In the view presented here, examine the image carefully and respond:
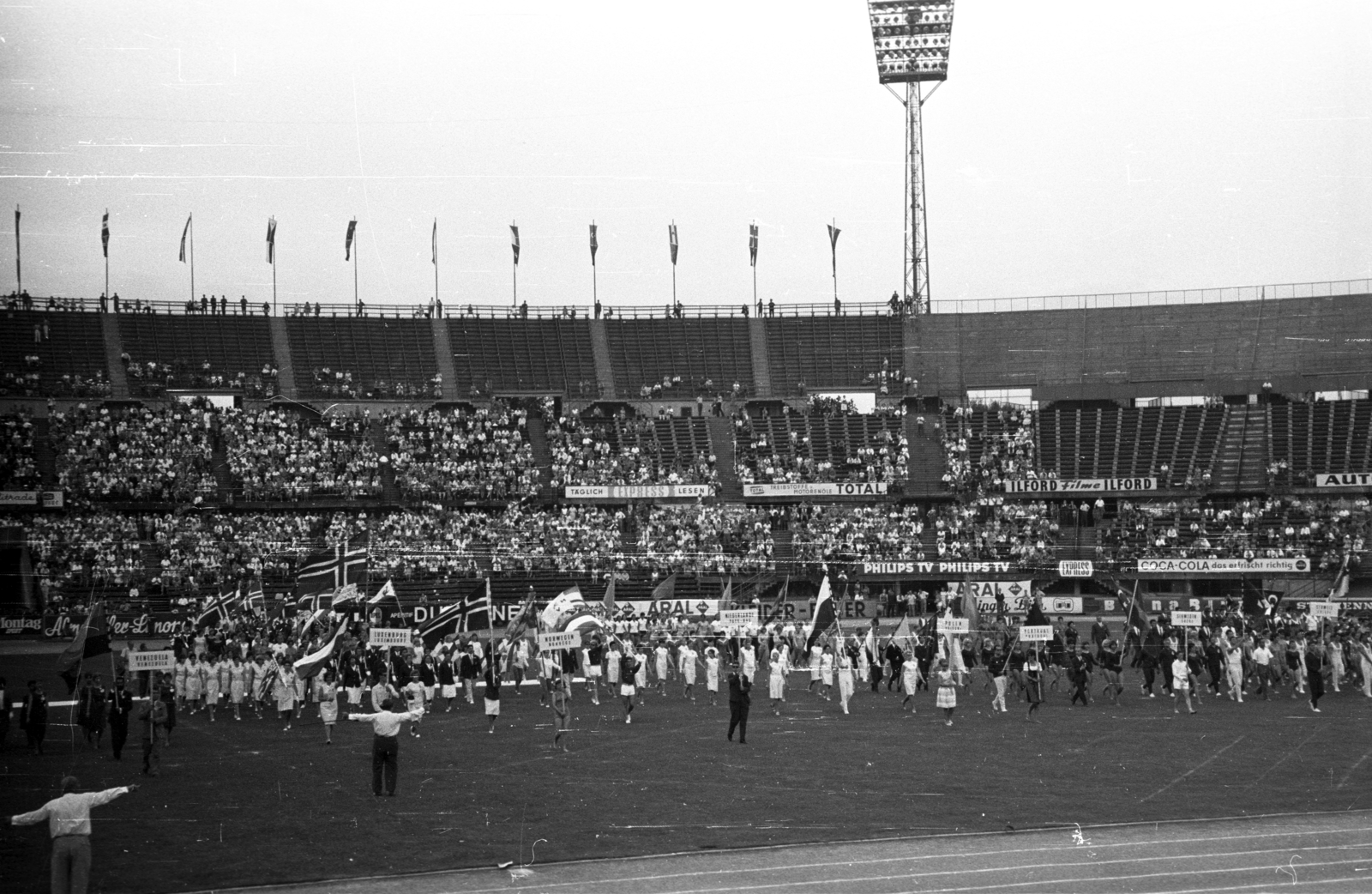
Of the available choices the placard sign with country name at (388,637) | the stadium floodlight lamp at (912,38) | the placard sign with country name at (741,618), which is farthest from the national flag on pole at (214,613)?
the stadium floodlight lamp at (912,38)

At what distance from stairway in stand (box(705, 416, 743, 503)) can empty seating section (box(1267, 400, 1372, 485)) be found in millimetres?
22571

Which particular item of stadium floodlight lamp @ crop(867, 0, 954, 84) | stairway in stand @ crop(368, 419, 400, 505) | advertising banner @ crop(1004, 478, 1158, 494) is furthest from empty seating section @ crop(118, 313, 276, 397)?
advertising banner @ crop(1004, 478, 1158, 494)

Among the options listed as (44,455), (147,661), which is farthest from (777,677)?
(44,455)

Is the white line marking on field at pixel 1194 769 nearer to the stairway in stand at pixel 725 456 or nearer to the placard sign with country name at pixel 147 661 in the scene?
the placard sign with country name at pixel 147 661

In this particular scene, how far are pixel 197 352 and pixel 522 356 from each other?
15583 mm

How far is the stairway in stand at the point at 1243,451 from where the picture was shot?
5862 centimetres

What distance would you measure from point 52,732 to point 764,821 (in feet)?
57.0

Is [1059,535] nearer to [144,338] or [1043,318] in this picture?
[1043,318]

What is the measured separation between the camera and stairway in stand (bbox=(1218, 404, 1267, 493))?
192 ft

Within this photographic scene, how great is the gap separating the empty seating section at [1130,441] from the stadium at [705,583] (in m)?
0.21

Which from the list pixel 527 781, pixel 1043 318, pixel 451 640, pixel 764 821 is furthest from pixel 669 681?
pixel 1043 318

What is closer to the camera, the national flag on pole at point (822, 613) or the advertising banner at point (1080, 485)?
the national flag on pole at point (822, 613)

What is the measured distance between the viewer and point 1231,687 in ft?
105

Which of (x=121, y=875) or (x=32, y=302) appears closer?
(x=121, y=875)
